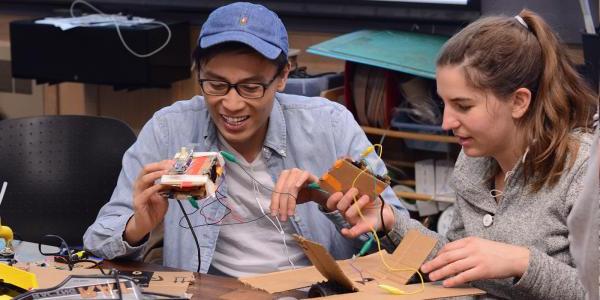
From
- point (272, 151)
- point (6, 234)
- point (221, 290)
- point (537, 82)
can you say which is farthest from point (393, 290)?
point (6, 234)

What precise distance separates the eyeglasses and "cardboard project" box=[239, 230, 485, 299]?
17.2 inches

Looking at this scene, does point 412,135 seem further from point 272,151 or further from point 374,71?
point 272,151

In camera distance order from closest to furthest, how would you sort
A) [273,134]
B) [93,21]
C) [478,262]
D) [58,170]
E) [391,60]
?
[478,262], [273,134], [58,170], [391,60], [93,21]

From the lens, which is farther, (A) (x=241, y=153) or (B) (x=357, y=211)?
(A) (x=241, y=153)

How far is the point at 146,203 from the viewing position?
1984 mm

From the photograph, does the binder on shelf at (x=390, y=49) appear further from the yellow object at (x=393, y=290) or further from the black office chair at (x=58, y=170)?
the yellow object at (x=393, y=290)

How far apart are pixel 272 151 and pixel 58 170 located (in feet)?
2.31

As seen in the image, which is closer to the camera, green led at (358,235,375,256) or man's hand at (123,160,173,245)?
man's hand at (123,160,173,245)

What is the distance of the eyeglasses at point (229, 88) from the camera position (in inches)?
84.1

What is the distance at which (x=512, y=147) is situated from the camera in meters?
1.94

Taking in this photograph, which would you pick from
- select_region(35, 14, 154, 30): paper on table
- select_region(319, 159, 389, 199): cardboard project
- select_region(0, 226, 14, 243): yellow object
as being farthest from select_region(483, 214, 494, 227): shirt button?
select_region(35, 14, 154, 30): paper on table

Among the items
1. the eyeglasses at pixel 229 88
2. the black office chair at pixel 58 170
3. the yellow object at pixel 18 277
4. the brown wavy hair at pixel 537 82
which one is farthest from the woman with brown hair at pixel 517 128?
the black office chair at pixel 58 170

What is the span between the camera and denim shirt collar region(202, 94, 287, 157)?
7.44ft

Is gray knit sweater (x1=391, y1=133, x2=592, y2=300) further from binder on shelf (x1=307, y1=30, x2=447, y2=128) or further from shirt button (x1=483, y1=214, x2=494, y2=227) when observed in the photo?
binder on shelf (x1=307, y1=30, x2=447, y2=128)
